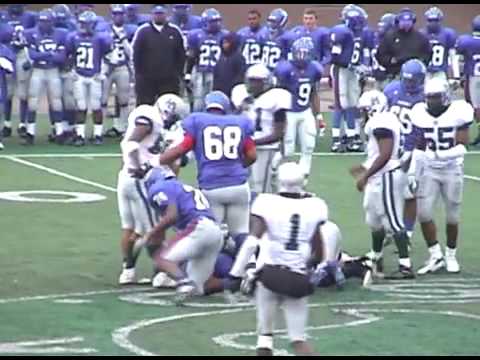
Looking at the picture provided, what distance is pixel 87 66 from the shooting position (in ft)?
70.3

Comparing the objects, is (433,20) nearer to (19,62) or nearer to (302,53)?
(302,53)

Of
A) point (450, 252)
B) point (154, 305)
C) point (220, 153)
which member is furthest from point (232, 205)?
point (450, 252)

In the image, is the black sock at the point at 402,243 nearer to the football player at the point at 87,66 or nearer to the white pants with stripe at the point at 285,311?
the white pants with stripe at the point at 285,311

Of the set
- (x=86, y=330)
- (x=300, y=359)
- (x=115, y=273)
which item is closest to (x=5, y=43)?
(x=115, y=273)

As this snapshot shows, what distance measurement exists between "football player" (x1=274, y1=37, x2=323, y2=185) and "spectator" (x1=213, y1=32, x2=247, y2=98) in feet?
3.58

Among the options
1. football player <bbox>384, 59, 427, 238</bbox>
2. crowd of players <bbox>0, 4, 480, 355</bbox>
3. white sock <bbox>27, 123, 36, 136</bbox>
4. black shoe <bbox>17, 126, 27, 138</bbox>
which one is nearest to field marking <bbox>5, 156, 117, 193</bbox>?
white sock <bbox>27, 123, 36, 136</bbox>

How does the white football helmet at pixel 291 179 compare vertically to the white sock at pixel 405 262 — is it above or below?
above

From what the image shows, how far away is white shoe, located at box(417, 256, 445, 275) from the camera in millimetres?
13062

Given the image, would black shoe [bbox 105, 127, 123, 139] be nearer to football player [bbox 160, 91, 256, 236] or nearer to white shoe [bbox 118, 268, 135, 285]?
white shoe [bbox 118, 268, 135, 285]

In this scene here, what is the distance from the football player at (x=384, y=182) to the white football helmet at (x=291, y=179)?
3203 millimetres

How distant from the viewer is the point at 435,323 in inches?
426

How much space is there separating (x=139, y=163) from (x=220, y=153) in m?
0.71

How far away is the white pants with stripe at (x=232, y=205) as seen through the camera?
39.7ft

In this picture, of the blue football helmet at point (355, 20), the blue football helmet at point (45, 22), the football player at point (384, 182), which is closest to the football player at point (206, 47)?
the blue football helmet at point (355, 20)
